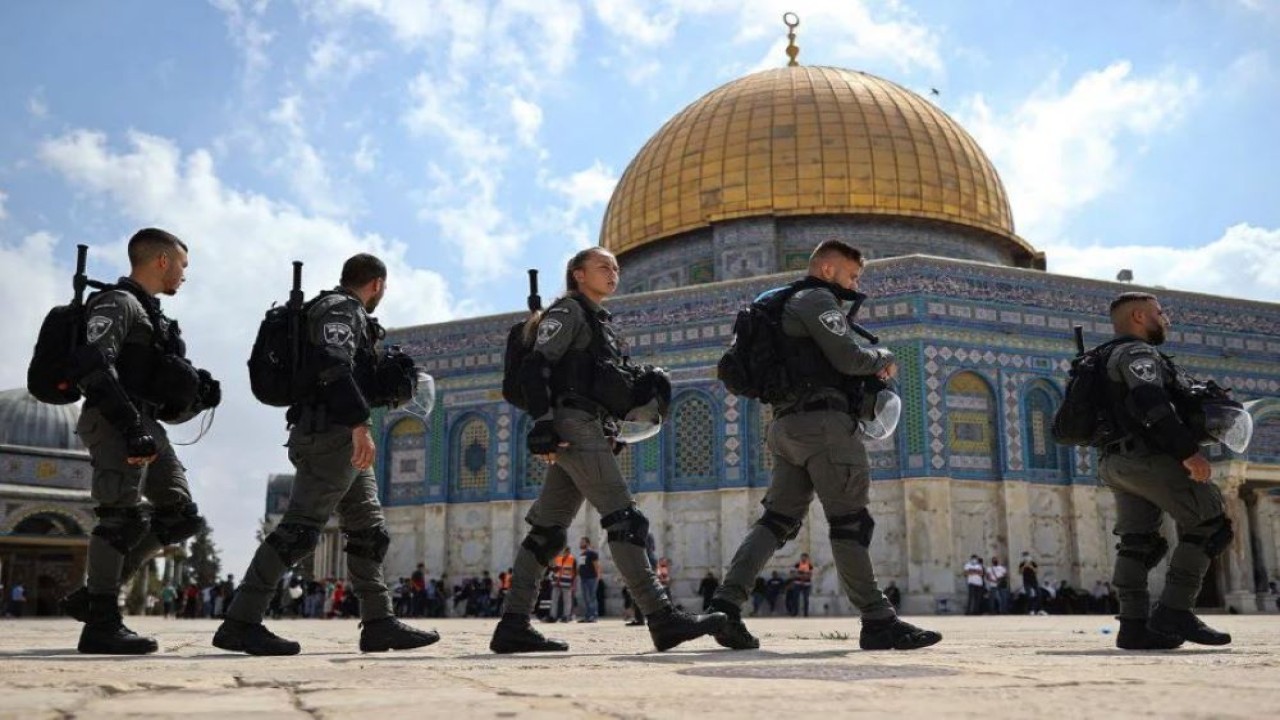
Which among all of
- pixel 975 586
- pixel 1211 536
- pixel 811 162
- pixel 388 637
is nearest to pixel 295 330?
pixel 388 637

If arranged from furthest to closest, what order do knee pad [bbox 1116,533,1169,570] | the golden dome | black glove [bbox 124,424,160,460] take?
the golden dome < knee pad [bbox 1116,533,1169,570] < black glove [bbox 124,424,160,460]

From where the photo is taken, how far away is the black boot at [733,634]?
4816 mm

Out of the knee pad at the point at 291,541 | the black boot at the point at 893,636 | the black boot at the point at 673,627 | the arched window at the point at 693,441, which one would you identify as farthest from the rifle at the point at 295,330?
the arched window at the point at 693,441

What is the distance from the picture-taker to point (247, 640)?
15.0 feet

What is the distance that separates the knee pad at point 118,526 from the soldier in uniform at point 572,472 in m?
1.50

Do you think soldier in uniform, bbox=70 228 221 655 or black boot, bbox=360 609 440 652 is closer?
soldier in uniform, bbox=70 228 221 655

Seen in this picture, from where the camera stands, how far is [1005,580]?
18.6m

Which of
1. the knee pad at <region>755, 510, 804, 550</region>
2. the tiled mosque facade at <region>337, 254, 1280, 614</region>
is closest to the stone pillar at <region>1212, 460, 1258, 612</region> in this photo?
Result: the tiled mosque facade at <region>337, 254, 1280, 614</region>

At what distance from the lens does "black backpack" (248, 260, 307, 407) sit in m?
4.81

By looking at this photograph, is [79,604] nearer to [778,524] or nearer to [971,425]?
[778,524]

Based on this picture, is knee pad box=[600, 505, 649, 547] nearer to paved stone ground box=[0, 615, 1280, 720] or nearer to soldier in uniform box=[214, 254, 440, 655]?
paved stone ground box=[0, 615, 1280, 720]

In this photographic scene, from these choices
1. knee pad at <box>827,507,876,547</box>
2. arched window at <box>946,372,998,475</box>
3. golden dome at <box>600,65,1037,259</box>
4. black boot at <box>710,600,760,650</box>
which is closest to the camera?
black boot at <box>710,600,760,650</box>

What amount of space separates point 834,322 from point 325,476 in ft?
6.95

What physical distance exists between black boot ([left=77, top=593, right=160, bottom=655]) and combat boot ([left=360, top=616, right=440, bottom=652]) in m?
0.81
